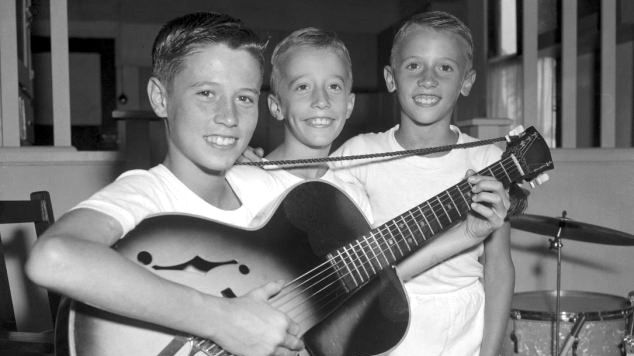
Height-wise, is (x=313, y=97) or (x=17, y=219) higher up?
(x=313, y=97)

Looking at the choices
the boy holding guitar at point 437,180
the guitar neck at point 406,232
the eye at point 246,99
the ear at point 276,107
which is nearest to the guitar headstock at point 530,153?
the guitar neck at point 406,232

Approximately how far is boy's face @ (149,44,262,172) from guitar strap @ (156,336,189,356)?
269mm

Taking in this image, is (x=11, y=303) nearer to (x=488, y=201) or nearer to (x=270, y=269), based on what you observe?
(x=270, y=269)

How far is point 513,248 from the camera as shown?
287 centimetres

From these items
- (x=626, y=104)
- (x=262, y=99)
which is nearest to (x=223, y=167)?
(x=626, y=104)

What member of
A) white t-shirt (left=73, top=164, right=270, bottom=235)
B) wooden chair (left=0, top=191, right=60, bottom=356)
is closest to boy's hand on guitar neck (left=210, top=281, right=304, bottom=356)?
white t-shirt (left=73, top=164, right=270, bottom=235)

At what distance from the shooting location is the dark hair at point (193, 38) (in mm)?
1068

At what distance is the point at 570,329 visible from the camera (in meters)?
2.31

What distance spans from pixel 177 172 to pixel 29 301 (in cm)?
173

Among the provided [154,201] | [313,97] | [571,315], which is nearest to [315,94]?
[313,97]

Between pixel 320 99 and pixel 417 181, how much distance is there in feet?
0.96

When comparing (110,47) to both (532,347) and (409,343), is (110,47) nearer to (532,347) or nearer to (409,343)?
(532,347)

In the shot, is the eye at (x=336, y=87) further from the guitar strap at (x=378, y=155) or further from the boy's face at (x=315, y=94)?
the guitar strap at (x=378, y=155)

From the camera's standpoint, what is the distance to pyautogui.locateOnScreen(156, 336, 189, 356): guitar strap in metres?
0.95
